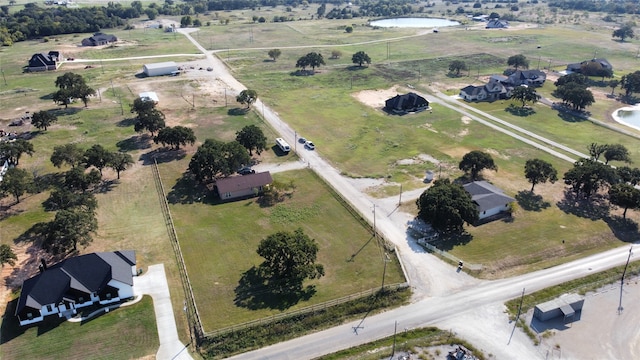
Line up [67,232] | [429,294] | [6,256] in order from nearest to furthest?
1. [429,294]
2. [6,256]
3. [67,232]

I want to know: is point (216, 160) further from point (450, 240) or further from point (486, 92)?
point (486, 92)

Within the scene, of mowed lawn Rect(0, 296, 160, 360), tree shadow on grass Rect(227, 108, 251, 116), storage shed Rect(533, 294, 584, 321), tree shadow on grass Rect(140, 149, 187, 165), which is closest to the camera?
mowed lawn Rect(0, 296, 160, 360)

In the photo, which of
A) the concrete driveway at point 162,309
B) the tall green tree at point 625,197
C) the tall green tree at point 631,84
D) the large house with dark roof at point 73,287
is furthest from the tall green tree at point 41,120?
the tall green tree at point 631,84

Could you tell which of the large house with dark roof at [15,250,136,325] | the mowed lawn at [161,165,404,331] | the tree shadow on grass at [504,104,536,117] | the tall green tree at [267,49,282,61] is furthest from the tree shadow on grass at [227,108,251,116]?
the tree shadow on grass at [504,104,536,117]

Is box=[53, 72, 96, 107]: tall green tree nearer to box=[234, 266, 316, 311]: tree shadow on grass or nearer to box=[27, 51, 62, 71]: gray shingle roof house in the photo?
box=[27, 51, 62, 71]: gray shingle roof house

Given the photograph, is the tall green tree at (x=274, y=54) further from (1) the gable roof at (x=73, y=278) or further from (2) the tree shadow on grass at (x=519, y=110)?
(1) the gable roof at (x=73, y=278)

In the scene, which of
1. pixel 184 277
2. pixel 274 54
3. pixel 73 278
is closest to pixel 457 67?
pixel 274 54

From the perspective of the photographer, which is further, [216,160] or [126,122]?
[126,122]

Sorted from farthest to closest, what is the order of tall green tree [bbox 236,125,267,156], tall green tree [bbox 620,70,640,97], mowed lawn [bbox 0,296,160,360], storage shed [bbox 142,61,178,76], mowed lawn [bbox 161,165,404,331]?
storage shed [bbox 142,61,178,76] < tall green tree [bbox 620,70,640,97] < tall green tree [bbox 236,125,267,156] < mowed lawn [bbox 161,165,404,331] < mowed lawn [bbox 0,296,160,360]
